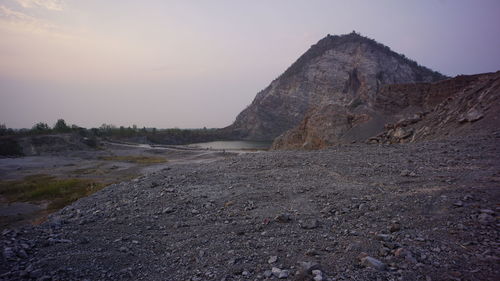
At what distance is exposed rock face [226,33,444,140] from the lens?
192 ft

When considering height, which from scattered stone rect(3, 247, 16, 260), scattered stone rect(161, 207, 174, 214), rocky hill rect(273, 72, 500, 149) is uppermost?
rocky hill rect(273, 72, 500, 149)

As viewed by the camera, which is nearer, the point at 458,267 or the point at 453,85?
the point at 458,267

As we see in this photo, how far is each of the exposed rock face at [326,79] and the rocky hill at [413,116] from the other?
1148 inches

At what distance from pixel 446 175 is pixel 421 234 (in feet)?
10.6

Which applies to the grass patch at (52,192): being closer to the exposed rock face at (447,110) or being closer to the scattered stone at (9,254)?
the scattered stone at (9,254)

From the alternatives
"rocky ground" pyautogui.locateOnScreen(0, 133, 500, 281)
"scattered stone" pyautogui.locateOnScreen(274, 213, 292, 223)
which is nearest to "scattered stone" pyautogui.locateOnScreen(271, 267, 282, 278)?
"rocky ground" pyautogui.locateOnScreen(0, 133, 500, 281)

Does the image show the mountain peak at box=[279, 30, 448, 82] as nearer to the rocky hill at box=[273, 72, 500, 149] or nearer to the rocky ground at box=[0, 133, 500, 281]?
the rocky hill at box=[273, 72, 500, 149]

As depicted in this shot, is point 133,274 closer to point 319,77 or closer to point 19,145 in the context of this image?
point 19,145

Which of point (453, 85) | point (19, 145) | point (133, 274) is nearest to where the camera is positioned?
point (133, 274)

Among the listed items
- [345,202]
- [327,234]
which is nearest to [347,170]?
[345,202]

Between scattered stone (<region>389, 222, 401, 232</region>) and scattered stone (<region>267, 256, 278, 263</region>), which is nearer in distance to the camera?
scattered stone (<region>267, 256, 278, 263</region>)

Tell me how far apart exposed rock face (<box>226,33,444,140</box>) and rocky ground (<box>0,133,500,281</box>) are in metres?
46.6

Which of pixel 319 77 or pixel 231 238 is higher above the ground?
pixel 319 77

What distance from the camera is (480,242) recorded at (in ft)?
9.80
